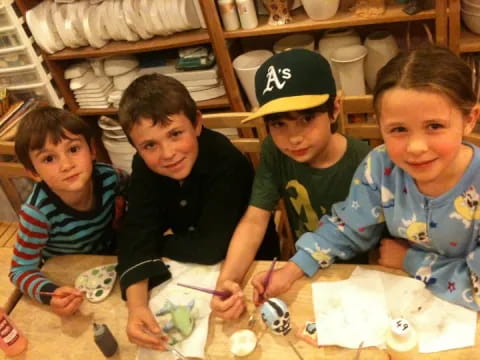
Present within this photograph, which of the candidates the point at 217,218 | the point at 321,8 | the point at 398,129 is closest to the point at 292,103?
the point at 398,129

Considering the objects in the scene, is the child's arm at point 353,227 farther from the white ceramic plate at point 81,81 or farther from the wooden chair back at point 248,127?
the white ceramic plate at point 81,81

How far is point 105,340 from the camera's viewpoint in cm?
101

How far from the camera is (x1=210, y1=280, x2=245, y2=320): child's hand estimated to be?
102cm

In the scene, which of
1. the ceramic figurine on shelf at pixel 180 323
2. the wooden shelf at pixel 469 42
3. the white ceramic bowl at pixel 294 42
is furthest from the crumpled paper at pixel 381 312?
the white ceramic bowl at pixel 294 42

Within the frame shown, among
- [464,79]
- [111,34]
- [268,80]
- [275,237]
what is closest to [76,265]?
[275,237]

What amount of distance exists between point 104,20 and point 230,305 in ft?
5.89

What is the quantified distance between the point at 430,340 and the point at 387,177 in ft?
1.14

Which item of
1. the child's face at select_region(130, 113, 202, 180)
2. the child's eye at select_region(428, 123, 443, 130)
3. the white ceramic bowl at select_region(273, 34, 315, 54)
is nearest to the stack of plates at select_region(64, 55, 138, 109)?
the white ceramic bowl at select_region(273, 34, 315, 54)

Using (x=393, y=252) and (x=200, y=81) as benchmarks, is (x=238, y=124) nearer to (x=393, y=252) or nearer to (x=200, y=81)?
(x=393, y=252)

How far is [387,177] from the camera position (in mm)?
1014

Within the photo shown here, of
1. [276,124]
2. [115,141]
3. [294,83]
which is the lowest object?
[115,141]

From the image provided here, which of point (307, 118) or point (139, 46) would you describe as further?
point (139, 46)

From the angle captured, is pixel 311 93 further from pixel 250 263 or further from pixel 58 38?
pixel 58 38

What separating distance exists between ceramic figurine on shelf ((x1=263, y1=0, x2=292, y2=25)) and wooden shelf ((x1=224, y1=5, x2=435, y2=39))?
0.03 metres
